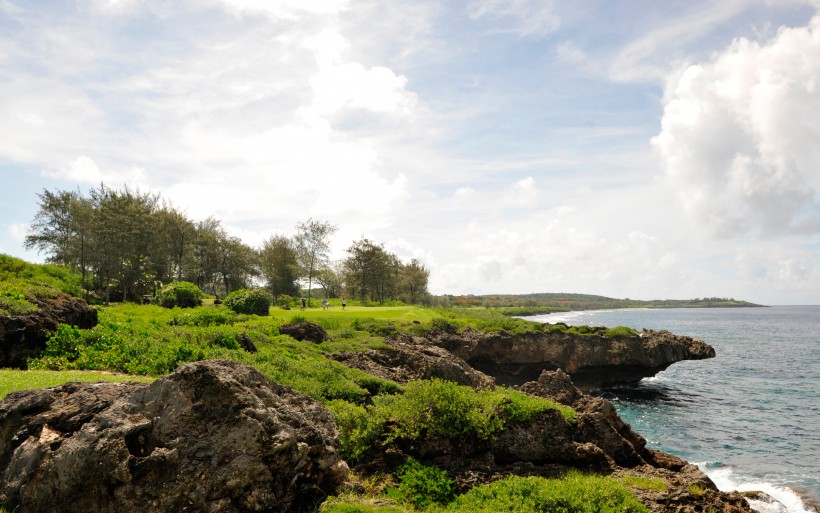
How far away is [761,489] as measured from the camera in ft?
74.4

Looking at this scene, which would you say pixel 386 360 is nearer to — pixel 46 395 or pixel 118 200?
pixel 46 395

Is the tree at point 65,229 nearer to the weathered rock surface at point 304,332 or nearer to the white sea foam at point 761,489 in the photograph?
the weathered rock surface at point 304,332

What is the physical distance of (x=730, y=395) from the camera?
44.1 meters

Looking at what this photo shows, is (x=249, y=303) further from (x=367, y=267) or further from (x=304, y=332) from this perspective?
(x=367, y=267)

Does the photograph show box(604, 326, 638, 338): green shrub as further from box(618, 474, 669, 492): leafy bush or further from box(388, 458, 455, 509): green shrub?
box(388, 458, 455, 509): green shrub

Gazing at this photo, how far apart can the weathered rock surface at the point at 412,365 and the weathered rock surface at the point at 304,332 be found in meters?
3.83

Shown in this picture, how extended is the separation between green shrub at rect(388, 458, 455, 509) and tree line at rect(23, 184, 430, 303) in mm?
43599

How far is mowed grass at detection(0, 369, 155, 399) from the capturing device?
478 inches

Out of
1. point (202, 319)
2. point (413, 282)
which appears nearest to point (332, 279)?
point (413, 282)

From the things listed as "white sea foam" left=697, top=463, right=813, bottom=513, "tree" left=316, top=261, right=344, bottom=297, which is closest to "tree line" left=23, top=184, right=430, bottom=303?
"tree" left=316, top=261, right=344, bottom=297

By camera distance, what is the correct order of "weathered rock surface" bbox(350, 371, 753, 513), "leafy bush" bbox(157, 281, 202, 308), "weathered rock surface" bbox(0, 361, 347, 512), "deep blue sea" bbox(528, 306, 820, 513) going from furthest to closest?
"leafy bush" bbox(157, 281, 202, 308)
"deep blue sea" bbox(528, 306, 820, 513)
"weathered rock surface" bbox(350, 371, 753, 513)
"weathered rock surface" bbox(0, 361, 347, 512)

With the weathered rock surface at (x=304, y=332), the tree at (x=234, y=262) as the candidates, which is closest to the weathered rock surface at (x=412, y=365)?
the weathered rock surface at (x=304, y=332)

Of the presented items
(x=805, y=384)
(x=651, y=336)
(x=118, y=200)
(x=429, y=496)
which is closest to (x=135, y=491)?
(x=429, y=496)

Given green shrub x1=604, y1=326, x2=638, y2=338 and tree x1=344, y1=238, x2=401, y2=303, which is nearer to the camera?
green shrub x1=604, y1=326, x2=638, y2=338
